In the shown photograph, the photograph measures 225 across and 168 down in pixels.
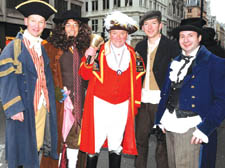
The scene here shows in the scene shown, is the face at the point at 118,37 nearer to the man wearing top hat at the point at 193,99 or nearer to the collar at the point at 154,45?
the collar at the point at 154,45

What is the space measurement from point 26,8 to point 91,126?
177 cm

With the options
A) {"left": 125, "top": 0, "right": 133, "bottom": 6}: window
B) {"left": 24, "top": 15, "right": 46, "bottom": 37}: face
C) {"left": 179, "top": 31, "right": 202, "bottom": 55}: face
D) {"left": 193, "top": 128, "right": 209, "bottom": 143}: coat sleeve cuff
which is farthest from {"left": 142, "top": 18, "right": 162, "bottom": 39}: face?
{"left": 125, "top": 0, "right": 133, "bottom": 6}: window

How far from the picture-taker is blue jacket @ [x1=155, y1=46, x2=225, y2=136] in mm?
2518

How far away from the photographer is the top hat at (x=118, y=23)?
126 inches

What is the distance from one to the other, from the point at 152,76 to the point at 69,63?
1314 millimetres

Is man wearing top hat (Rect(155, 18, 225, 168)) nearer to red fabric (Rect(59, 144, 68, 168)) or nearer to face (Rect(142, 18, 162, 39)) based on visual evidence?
face (Rect(142, 18, 162, 39))

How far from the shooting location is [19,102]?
2.72 meters

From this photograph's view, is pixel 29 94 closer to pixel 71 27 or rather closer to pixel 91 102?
pixel 91 102

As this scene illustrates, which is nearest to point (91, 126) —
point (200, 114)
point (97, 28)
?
point (200, 114)

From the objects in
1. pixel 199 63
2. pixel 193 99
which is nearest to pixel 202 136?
pixel 193 99

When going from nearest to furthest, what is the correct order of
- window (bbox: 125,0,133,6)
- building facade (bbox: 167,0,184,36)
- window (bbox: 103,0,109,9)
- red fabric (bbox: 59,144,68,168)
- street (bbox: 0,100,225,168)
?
1. red fabric (bbox: 59,144,68,168)
2. street (bbox: 0,100,225,168)
3. window (bbox: 125,0,133,6)
4. window (bbox: 103,0,109,9)
5. building facade (bbox: 167,0,184,36)

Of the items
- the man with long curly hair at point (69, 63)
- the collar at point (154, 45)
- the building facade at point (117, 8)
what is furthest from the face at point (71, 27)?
the building facade at point (117, 8)

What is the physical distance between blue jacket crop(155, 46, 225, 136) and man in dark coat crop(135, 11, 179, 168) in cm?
94

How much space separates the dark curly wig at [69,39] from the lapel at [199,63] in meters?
1.57
